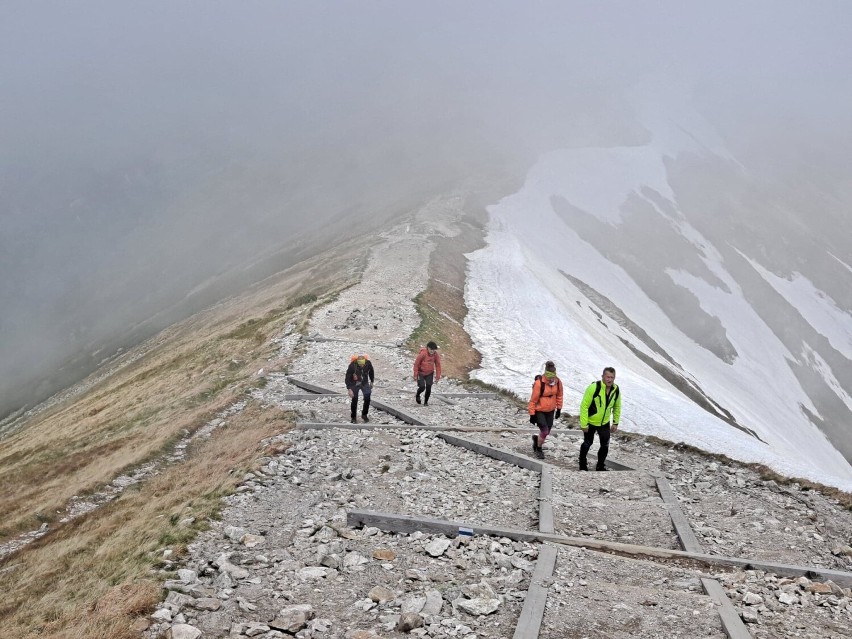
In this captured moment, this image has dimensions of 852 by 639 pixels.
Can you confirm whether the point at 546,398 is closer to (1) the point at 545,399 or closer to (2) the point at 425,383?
(1) the point at 545,399

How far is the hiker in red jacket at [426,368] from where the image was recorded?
77.6ft

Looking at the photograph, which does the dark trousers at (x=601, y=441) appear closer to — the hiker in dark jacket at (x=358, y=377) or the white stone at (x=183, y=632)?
the hiker in dark jacket at (x=358, y=377)

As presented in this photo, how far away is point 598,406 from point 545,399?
5.99 feet

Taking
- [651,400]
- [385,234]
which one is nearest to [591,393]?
[651,400]

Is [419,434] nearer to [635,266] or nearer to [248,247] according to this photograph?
[635,266]

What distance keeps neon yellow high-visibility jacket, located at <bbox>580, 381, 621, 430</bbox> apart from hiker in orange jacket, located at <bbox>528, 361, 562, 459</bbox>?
55.2 inches

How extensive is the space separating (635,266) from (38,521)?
88.3 m

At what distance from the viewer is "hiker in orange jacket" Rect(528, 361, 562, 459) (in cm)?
1805

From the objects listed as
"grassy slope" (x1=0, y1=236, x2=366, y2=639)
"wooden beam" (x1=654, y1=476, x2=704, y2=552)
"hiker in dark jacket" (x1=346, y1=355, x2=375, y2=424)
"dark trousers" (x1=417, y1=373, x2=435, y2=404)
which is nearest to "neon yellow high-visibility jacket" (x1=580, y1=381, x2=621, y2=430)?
"wooden beam" (x1=654, y1=476, x2=704, y2=552)

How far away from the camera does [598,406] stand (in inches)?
659

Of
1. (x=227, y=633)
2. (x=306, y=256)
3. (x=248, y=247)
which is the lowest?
(x=248, y=247)

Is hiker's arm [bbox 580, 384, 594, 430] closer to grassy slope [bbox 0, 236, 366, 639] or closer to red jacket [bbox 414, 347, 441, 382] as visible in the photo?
red jacket [bbox 414, 347, 441, 382]

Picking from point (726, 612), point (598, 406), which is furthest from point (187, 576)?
point (598, 406)

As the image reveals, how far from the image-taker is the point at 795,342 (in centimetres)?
9338
